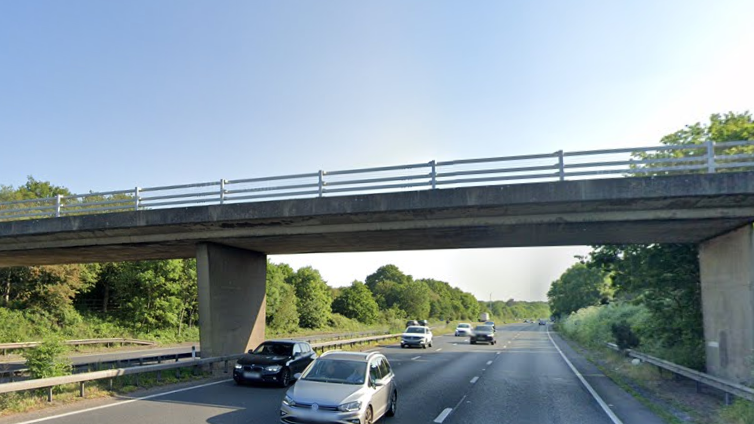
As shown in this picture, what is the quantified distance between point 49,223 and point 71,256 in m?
5.32

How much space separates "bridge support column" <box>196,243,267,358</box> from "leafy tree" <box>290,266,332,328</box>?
137 feet

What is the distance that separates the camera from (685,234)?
1794cm

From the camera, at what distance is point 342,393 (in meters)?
9.62

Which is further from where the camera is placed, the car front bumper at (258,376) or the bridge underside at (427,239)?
the bridge underside at (427,239)

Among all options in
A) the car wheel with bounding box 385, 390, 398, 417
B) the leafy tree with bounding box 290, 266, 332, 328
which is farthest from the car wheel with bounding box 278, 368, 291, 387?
the leafy tree with bounding box 290, 266, 332, 328

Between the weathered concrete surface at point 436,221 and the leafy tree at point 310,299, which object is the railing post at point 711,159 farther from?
Result: the leafy tree at point 310,299

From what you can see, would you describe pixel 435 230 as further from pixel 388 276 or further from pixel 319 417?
pixel 388 276

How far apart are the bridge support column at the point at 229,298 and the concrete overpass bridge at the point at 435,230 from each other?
0.04m

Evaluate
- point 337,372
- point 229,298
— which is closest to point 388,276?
point 229,298

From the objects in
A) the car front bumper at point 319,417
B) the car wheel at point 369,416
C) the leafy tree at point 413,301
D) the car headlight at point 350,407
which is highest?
the car headlight at point 350,407

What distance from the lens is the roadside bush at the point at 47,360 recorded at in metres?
13.6

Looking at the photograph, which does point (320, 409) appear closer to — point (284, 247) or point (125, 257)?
point (284, 247)

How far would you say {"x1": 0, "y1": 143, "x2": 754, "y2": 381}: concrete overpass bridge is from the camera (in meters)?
15.0

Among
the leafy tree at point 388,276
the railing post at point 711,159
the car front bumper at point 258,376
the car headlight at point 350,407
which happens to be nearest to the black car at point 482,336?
the car front bumper at point 258,376
